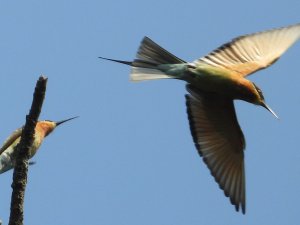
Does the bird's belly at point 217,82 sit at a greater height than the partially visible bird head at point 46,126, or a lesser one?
lesser

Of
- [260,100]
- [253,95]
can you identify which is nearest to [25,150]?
[253,95]

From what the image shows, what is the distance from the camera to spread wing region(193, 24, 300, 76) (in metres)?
6.37

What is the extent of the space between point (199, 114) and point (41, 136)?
1847mm

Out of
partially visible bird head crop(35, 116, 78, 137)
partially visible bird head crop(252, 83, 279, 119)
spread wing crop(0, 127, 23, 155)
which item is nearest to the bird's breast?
partially visible bird head crop(252, 83, 279, 119)

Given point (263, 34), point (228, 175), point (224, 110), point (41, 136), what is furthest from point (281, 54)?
point (41, 136)

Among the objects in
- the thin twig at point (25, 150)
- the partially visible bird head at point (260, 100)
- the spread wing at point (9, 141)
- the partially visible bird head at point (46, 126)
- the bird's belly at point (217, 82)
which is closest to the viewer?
the thin twig at point (25, 150)

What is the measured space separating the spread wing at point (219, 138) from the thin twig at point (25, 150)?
2168 mm

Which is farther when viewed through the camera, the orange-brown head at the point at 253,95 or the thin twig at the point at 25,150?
the orange-brown head at the point at 253,95

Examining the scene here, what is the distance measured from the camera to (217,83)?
19.5ft

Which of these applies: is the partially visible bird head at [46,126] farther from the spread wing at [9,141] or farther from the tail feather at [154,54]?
the tail feather at [154,54]

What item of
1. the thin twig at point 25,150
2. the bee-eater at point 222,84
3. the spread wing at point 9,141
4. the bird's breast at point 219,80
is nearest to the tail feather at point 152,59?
the bee-eater at point 222,84

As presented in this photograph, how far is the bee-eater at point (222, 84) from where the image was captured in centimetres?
597

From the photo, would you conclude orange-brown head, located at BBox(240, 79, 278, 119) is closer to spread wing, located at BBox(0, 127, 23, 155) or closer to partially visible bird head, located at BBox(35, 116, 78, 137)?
spread wing, located at BBox(0, 127, 23, 155)

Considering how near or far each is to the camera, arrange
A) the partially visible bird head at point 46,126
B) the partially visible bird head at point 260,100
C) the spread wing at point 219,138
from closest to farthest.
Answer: the partially visible bird head at point 260,100
the spread wing at point 219,138
the partially visible bird head at point 46,126
